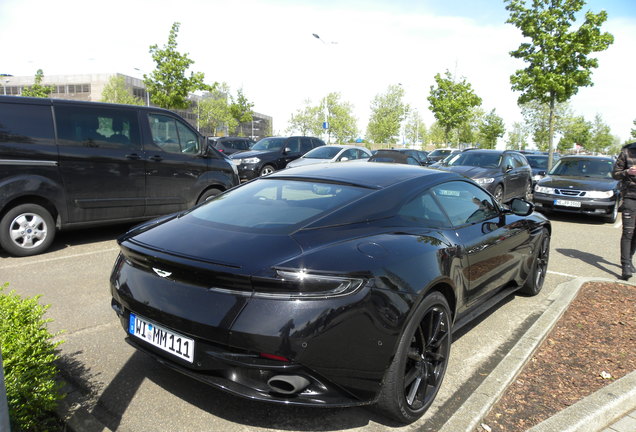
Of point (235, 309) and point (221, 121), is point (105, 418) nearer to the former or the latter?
point (235, 309)

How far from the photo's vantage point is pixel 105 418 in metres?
2.58

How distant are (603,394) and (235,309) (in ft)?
7.97

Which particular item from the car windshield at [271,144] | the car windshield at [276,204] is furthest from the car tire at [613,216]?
the car windshield at [271,144]

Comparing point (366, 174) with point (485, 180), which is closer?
point (366, 174)

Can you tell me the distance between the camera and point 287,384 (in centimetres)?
219

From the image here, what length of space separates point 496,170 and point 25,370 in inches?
462

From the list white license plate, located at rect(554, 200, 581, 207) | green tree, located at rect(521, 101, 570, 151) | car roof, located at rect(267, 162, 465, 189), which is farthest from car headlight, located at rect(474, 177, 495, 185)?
green tree, located at rect(521, 101, 570, 151)

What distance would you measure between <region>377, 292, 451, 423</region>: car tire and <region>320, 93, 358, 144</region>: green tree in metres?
58.5

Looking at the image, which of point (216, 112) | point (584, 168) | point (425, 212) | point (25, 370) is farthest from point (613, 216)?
point (216, 112)

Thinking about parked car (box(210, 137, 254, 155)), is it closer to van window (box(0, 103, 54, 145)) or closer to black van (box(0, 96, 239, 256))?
black van (box(0, 96, 239, 256))

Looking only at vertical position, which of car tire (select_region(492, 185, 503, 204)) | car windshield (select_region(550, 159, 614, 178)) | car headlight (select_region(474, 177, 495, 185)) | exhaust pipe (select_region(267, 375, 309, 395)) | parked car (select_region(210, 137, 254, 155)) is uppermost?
parked car (select_region(210, 137, 254, 155))

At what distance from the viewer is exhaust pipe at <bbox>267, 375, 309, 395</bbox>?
2.18 metres

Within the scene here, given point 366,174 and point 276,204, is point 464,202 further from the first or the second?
point 276,204

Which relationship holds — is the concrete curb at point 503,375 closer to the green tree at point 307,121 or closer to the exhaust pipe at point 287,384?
the exhaust pipe at point 287,384
